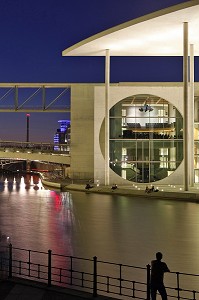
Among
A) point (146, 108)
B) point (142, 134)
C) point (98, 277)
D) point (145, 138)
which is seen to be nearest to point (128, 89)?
point (146, 108)

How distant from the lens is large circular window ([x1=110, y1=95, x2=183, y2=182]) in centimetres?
3381

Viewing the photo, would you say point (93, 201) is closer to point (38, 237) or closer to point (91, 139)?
point (38, 237)

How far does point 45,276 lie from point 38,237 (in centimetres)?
465

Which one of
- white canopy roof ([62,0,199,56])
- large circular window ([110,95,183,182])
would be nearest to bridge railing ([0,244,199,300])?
white canopy roof ([62,0,199,56])

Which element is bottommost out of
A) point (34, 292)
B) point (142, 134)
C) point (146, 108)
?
point (34, 292)

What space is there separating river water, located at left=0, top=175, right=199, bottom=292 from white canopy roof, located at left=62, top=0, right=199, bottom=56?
978cm

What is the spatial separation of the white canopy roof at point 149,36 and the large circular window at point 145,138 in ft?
11.8

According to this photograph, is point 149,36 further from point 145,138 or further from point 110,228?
point 110,228

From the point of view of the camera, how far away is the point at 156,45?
33.3 m

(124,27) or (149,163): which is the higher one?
(124,27)

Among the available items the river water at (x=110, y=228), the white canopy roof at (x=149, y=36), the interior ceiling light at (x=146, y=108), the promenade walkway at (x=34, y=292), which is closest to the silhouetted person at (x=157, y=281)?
the promenade walkway at (x=34, y=292)

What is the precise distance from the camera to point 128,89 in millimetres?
34250

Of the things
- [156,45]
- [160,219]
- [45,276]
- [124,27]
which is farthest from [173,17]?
[45,276]

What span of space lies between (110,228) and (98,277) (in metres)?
6.52
